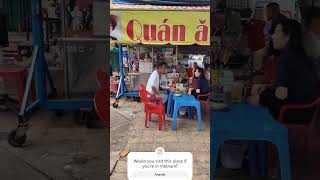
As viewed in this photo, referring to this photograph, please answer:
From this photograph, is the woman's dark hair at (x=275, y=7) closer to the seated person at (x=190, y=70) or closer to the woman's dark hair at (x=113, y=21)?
the seated person at (x=190, y=70)

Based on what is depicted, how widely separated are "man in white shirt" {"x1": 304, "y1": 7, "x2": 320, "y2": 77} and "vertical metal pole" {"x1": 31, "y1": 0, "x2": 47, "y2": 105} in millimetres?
2446

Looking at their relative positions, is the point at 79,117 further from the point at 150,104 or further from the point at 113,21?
the point at 113,21

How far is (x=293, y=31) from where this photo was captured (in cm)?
260

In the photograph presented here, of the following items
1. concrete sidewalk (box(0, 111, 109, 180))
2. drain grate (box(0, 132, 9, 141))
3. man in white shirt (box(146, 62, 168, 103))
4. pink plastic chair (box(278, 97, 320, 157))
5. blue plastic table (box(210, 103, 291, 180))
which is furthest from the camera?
drain grate (box(0, 132, 9, 141))

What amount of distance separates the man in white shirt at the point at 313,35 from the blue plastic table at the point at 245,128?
485 mm

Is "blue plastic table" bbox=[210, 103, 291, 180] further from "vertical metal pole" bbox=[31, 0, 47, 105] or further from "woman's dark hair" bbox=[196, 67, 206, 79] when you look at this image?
"vertical metal pole" bbox=[31, 0, 47, 105]

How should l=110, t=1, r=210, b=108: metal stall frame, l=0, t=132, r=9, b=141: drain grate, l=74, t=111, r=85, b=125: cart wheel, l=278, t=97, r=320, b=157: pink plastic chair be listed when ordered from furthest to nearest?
l=0, t=132, r=9, b=141: drain grate
l=74, t=111, r=85, b=125: cart wheel
l=278, t=97, r=320, b=157: pink plastic chair
l=110, t=1, r=210, b=108: metal stall frame

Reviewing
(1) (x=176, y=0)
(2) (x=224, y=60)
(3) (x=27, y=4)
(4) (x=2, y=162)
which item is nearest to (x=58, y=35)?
(3) (x=27, y=4)

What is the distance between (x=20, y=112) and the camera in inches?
160

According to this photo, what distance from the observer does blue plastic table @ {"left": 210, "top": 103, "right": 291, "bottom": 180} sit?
7.69ft

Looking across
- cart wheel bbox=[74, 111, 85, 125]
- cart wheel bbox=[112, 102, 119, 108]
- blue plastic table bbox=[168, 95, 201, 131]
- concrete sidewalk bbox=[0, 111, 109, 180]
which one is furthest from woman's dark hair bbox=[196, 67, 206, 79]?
cart wheel bbox=[74, 111, 85, 125]

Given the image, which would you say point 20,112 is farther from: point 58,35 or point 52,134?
point 58,35

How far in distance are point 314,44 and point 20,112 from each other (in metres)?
2.65

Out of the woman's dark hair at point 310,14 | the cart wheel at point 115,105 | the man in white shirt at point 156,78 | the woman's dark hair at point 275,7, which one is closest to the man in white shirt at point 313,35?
the woman's dark hair at point 310,14
